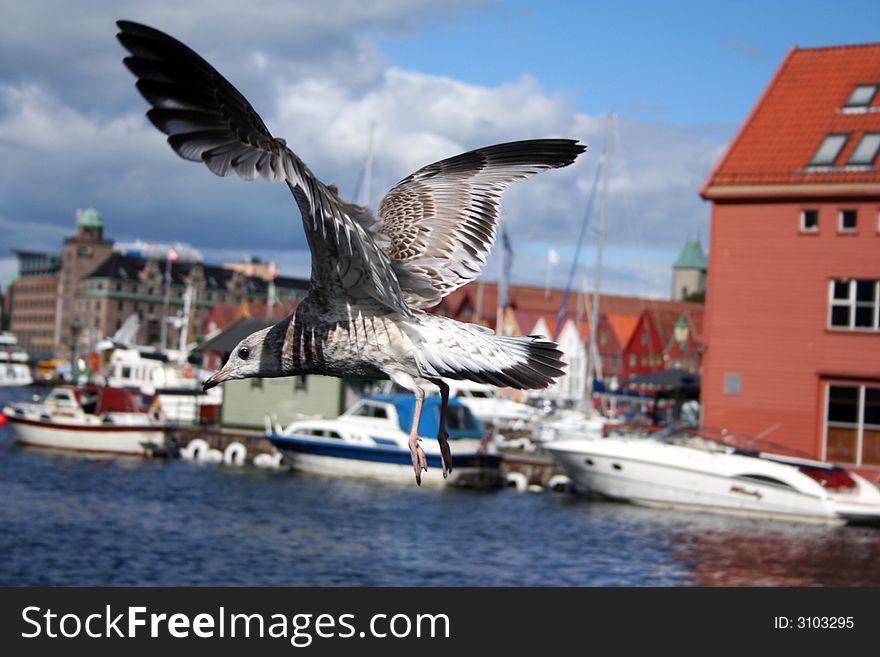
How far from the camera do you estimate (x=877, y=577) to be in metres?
24.4

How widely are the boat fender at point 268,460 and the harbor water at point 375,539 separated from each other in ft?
11.2

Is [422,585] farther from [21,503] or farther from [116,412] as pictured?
[116,412]

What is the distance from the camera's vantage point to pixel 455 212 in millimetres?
6531

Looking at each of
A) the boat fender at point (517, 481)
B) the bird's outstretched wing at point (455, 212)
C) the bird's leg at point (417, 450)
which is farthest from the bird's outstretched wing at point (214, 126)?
the boat fender at point (517, 481)

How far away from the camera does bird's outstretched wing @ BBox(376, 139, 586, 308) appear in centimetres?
607

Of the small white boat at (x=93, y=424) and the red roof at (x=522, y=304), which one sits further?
the red roof at (x=522, y=304)

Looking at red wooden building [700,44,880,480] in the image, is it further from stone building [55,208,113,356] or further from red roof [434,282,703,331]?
stone building [55,208,113,356]

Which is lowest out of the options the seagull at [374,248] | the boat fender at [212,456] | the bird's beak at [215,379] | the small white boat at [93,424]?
the boat fender at [212,456]

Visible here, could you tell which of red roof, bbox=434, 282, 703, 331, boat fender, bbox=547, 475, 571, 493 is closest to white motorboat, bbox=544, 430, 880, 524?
boat fender, bbox=547, 475, 571, 493

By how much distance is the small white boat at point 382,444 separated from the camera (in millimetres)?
37438

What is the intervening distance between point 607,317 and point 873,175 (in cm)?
6661

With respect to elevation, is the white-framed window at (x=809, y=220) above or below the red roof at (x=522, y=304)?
below

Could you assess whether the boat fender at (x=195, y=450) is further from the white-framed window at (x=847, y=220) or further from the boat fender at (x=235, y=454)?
the white-framed window at (x=847, y=220)

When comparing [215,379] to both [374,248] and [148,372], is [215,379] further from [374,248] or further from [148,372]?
[148,372]
